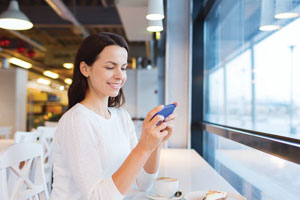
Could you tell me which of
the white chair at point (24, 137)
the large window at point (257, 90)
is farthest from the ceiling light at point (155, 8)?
the white chair at point (24, 137)

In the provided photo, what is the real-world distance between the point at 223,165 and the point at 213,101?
2.39 ft

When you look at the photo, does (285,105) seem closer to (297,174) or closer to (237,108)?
(297,174)

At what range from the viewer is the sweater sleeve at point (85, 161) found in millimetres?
965

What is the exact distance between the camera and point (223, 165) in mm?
2273

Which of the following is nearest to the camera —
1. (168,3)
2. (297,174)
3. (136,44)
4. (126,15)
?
(297,174)

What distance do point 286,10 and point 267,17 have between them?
0.21 m

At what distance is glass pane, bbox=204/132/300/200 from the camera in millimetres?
1147

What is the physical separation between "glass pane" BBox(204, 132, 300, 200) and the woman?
1.73 ft

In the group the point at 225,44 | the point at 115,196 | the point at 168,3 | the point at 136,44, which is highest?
the point at 136,44

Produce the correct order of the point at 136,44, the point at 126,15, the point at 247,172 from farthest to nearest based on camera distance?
the point at 136,44, the point at 126,15, the point at 247,172

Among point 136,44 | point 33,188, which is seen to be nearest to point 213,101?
point 33,188

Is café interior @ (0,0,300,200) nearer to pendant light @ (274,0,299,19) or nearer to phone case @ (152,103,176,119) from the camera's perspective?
pendant light @ (274,0,299,19)

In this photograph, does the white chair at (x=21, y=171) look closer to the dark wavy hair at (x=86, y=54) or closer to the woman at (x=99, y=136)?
the woman at (x=99, y=136)

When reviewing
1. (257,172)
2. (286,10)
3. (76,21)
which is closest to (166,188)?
(257,172)
